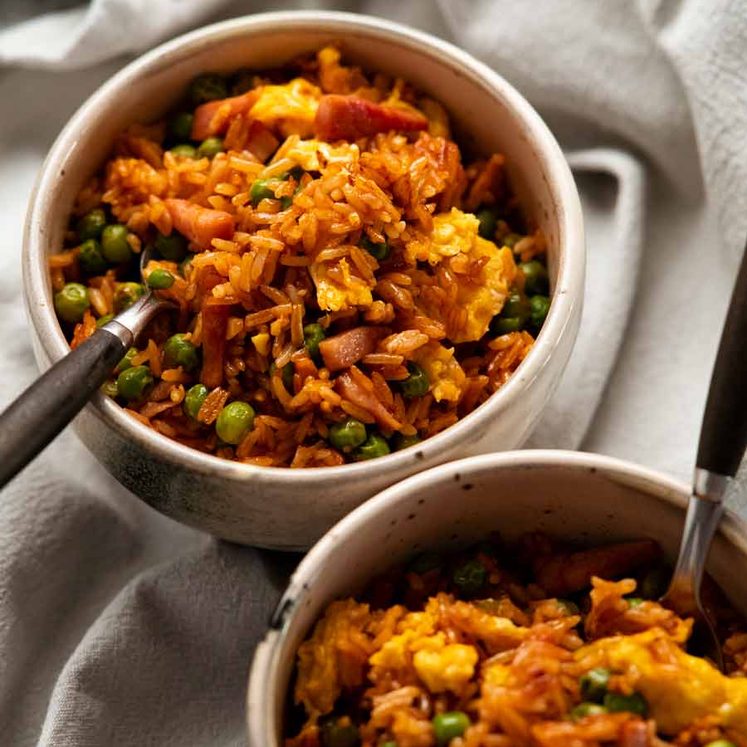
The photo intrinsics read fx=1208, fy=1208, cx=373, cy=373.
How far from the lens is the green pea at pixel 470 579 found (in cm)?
196

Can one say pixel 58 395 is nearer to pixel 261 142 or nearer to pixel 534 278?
pixel 261 142

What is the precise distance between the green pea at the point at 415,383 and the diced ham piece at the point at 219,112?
2.18 ft

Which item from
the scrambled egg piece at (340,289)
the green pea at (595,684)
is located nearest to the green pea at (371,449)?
the scrambled egg piece at (340,289)

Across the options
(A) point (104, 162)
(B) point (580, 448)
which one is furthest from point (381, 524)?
(A) point (104, 162)

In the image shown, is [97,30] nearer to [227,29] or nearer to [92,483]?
A: [227,29]

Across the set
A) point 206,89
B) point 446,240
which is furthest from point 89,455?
point 446,240

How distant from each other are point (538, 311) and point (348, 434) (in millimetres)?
467

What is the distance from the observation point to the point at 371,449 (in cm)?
204

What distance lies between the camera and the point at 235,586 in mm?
2434

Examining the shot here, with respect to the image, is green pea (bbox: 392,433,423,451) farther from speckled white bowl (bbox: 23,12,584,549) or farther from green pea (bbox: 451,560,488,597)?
green pea (bbox: 451,560,488,597)

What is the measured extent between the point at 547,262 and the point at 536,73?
2.13 feet

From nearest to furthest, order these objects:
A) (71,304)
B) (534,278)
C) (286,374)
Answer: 1. (286,374)
2. (71,304)
3. (534,278)

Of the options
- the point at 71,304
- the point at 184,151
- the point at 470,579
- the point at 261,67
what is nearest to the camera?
the point at 470,579

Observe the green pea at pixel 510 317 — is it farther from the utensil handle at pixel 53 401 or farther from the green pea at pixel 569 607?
the utensil handle at pixel 53 401
